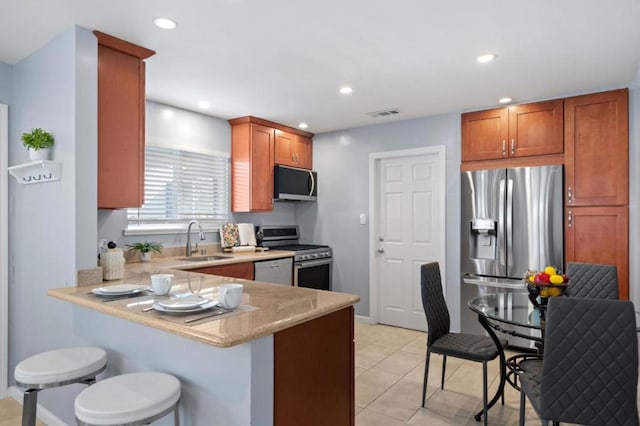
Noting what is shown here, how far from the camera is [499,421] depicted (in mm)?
2508

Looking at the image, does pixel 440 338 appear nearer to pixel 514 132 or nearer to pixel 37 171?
pixel 514 132

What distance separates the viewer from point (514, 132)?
391 cm

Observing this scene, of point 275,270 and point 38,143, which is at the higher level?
point 38,143

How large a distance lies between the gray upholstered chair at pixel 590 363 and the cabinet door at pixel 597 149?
2281mm

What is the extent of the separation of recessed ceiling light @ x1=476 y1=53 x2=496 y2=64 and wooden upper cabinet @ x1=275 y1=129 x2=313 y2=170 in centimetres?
263

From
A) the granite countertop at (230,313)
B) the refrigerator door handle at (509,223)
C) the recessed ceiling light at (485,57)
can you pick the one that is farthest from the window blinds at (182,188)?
the refrigerator door handle at (509,223)

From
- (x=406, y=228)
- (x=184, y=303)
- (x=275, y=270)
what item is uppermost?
(x=406, y=228)

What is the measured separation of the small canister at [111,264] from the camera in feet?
8.02

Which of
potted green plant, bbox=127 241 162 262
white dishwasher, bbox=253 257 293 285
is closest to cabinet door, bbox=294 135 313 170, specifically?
white dishwasher, bbox=253 257 293 285

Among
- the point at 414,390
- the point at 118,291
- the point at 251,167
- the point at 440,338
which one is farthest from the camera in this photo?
the point at 251,167

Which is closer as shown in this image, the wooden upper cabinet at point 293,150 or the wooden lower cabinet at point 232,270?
the wooden lower cabinet at point 232,270

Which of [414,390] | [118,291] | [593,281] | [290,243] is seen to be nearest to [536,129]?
[593,281]

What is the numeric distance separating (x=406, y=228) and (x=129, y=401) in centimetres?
372

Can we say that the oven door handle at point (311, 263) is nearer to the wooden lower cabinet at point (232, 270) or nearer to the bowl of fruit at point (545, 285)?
the wooden lower cabinet at point (232, 270)
